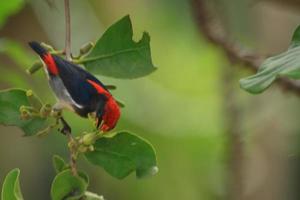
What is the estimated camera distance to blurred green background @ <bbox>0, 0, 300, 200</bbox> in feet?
Answer: 6.16

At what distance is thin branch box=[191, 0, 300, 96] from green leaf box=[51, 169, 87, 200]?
787 mm

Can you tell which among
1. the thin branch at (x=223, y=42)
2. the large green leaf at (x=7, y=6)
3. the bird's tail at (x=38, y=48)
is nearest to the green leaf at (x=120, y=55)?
the bird's tail at (x=38, y=48)

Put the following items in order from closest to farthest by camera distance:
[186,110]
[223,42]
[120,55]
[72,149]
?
[72,149] → [120,55] → [223,42] → [186,110]

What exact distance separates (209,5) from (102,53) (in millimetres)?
759

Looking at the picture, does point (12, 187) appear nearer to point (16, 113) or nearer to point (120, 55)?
point (16, 113)

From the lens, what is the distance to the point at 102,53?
3.15 feet

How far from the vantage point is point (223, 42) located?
5.42ft

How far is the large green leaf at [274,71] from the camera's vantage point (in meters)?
0.81

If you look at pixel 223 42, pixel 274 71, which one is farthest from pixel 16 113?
pixel 223 42

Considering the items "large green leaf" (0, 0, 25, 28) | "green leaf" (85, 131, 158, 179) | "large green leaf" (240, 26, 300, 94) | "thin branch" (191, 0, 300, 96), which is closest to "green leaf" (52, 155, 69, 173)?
"green leaf" (85, 131, 158, 179)

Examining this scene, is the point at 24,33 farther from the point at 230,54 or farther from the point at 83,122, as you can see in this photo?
the point at 230,54

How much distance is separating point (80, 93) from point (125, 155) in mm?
104

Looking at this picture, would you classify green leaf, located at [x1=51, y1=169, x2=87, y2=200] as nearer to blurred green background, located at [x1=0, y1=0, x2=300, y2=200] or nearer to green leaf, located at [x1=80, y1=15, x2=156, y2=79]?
green leaf, located at [x1=80, y1=15, x2=156, y2=79]

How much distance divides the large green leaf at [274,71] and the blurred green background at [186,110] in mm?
745
